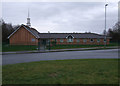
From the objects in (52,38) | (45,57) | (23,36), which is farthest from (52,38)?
(45,57)

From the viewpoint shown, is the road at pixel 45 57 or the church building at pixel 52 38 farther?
the church building at pixel 52 38

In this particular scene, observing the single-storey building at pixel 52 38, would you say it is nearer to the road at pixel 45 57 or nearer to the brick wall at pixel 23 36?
the brick wall at pixel 23 36

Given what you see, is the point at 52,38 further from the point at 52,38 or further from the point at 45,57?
the point at 45,57

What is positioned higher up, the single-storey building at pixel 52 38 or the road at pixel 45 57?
the single-storey building at pixel 52 38

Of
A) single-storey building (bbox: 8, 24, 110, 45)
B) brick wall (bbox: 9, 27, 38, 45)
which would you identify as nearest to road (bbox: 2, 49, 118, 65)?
brick wall (bbox: 9, 27, 38, 45)

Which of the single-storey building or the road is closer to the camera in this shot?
the road

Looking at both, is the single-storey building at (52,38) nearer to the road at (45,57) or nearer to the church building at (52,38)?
the church building at (52,38)

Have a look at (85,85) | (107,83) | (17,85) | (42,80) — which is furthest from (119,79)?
(17,85)

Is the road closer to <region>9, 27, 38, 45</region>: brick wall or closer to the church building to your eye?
<region>9, 27, 38, 45</region>: brick wall

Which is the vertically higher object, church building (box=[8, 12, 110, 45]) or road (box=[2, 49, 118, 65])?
church building (box=[8, 12, 110, 45])

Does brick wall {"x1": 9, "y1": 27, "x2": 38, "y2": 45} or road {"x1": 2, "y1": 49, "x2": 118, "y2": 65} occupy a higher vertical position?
brick wall {"x1": 9, "y1": 27, "x2": 38, "y2": 45}

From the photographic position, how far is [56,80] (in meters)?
4.68

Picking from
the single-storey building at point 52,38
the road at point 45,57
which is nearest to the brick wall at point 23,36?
the single-storey building at point 52,38

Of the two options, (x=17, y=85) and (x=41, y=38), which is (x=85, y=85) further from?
(x=41, y=38)
